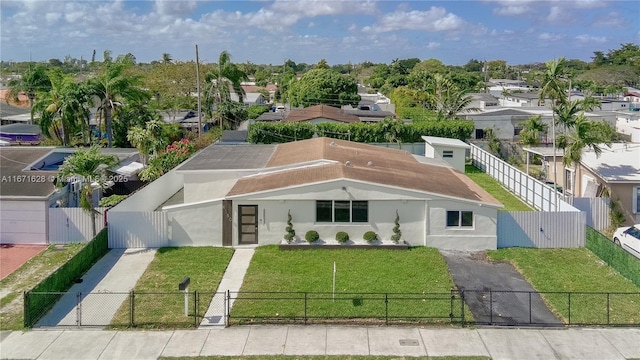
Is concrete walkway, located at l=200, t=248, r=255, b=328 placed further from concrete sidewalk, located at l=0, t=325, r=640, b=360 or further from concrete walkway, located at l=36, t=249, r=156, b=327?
concrete walkway, located at l=36, t=249, r=156, b=327

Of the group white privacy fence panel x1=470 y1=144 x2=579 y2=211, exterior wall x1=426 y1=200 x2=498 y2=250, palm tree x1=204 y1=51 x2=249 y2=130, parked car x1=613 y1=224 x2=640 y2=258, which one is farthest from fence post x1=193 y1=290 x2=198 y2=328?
palm tree x1=204 y1=51 x2=249 y2=130

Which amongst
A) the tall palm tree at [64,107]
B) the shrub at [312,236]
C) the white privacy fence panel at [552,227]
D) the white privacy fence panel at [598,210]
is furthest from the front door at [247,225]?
the tall palm tree at [64,107]

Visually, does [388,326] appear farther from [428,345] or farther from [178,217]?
[178,217]

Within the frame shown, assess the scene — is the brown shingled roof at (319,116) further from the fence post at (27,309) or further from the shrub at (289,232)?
the fence post at (27,309)

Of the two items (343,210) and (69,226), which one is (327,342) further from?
(69,226)

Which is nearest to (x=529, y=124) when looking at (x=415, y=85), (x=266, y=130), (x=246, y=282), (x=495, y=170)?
(x=495, y=170)

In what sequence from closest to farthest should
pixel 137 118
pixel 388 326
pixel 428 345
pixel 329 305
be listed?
1. pixel 428 345
2. pixel 388 326
3. pixel 329 305
4. pixel 137 118
